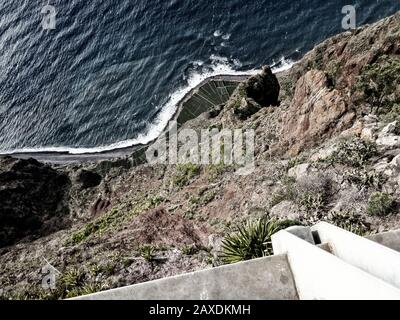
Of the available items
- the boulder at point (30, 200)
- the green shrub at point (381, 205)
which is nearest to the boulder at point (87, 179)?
the boulder at point (30, 200)

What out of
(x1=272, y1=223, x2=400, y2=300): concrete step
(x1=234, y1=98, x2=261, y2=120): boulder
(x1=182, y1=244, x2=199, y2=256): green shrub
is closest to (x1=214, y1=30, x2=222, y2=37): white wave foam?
(x1=234, y1=98, x2=261, y2=120): boulder

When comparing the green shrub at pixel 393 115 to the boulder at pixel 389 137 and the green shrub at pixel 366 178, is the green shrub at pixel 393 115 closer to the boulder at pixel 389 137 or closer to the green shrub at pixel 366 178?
the boulder at pixel 389 137

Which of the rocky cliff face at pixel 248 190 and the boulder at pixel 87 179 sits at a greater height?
the boulder at pixel 87 179

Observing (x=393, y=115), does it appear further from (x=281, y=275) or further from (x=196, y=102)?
(x=196, y=102)

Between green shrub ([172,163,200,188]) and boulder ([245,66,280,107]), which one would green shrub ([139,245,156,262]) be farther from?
boulder ([245,66,280,107])
